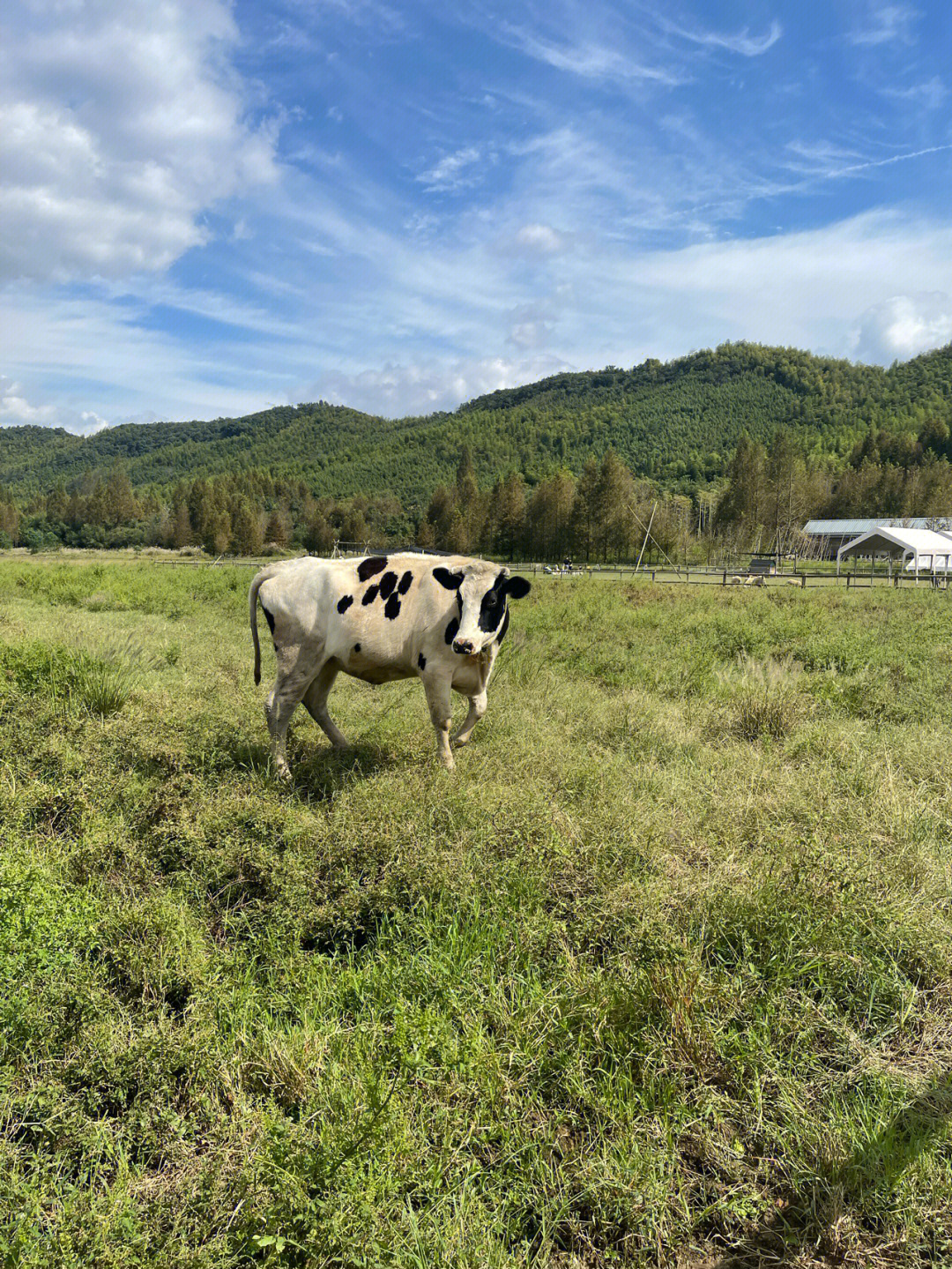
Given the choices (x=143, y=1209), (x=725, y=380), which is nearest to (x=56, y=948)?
(x=143, y=1209)

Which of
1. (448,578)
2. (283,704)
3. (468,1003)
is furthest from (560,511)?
(468,1003)

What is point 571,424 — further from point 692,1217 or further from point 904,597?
point 692,1217

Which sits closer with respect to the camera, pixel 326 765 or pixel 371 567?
pixel 326 765

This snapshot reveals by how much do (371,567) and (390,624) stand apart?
659mm

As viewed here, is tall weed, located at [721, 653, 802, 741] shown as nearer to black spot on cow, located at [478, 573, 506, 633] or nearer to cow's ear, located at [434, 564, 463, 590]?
black spot on cow, located at [478, 573, 506, 633]

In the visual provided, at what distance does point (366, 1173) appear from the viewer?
8.09 ft

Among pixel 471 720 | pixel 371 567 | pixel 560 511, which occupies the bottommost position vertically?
pixel 471 720

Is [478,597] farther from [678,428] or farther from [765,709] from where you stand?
[678,428]

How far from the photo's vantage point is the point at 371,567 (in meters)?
6.68

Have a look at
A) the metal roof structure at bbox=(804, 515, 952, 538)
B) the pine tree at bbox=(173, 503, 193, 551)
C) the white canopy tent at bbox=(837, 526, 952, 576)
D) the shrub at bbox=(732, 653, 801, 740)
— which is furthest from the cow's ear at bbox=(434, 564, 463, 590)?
the pine tree at bbox=(173, 503, 193, 551)

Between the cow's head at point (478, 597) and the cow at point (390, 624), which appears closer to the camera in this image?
the cow's head at point (478, 597)

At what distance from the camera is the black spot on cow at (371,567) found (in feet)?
21.8

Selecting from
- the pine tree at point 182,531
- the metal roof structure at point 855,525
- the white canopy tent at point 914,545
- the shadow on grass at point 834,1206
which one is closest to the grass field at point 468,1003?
the shadow on grass at point 834,1206

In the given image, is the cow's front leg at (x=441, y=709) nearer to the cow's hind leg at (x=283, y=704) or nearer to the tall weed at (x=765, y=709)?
the cow's hind leg at (x=283, y=704)
